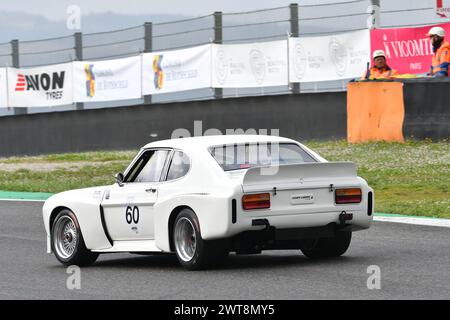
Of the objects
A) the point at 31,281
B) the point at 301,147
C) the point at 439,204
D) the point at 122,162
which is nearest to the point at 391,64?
the point at 122,162

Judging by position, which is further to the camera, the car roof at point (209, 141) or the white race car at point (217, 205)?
the car roof at point (209, 141)

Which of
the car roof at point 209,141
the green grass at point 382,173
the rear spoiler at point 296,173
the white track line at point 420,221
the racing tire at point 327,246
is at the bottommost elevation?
the white track line at point 420,221

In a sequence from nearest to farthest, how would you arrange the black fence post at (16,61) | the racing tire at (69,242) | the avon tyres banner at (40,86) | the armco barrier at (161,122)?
1. the racing tire at (69,242)
2. the armco barrier at (161,122)
3. the avon tyres banner at (40,86)
4. the black fence post at (16,61)

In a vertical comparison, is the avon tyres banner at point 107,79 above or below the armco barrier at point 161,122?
above

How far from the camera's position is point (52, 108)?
101 feet

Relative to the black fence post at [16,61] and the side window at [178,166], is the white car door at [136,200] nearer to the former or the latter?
the side window at [178,166]

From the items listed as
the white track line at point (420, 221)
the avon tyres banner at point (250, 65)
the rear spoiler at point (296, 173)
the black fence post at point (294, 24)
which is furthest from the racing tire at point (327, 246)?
the avon tyres banner at point (250, 65)

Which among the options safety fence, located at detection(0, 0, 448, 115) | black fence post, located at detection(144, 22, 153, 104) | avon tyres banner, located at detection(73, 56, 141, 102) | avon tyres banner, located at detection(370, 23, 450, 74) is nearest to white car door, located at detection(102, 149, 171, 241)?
avon tyres banner, located at detection(370, 23, 450, 74)

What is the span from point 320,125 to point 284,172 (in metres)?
14.5

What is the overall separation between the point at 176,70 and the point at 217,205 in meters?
18.4

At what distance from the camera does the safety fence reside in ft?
80.9

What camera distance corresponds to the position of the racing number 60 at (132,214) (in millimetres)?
10969

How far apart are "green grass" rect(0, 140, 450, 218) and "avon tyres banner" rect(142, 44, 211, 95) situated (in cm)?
202

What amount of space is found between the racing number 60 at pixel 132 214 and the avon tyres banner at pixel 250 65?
14839mm
